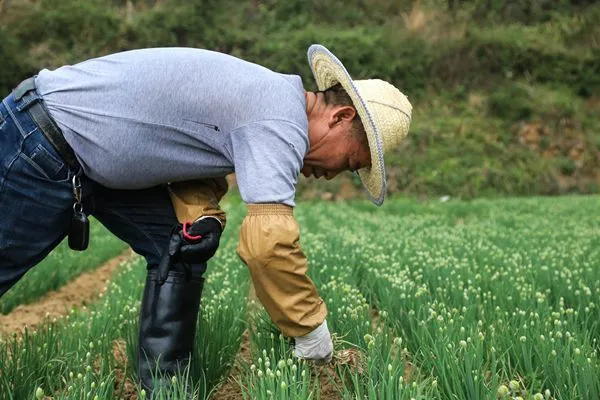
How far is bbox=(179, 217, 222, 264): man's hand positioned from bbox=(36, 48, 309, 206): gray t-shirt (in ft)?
0.70

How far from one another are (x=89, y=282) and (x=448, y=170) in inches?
468

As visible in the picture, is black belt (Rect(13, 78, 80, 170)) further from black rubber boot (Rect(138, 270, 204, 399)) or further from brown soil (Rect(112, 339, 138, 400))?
brown soil (Rect(112, 339, 138, 400))

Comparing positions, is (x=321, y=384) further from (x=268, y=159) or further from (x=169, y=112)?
(x=169, y=112)

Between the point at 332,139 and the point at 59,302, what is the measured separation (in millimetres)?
3515

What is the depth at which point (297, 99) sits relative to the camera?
234 cm

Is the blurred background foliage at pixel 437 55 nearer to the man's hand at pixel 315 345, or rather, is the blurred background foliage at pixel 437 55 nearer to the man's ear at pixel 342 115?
the man's ear at pixel 342 115

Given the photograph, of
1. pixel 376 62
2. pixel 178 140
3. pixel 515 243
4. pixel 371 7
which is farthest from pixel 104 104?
pixel 371 7

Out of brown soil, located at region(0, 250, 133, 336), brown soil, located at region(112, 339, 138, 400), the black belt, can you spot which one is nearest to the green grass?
brown soil, located at region(0, 250, 133, 336)

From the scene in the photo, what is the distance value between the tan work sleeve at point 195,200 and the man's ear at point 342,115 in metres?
0.60

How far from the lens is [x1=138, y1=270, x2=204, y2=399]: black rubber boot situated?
2.46 m

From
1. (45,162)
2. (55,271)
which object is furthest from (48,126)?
(55,271)

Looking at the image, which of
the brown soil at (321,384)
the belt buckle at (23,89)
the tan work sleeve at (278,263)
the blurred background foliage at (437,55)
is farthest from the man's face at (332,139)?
the blurred background foliage at (437,55)

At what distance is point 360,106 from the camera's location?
2.32 meters

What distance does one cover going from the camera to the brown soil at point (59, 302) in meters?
4.21
